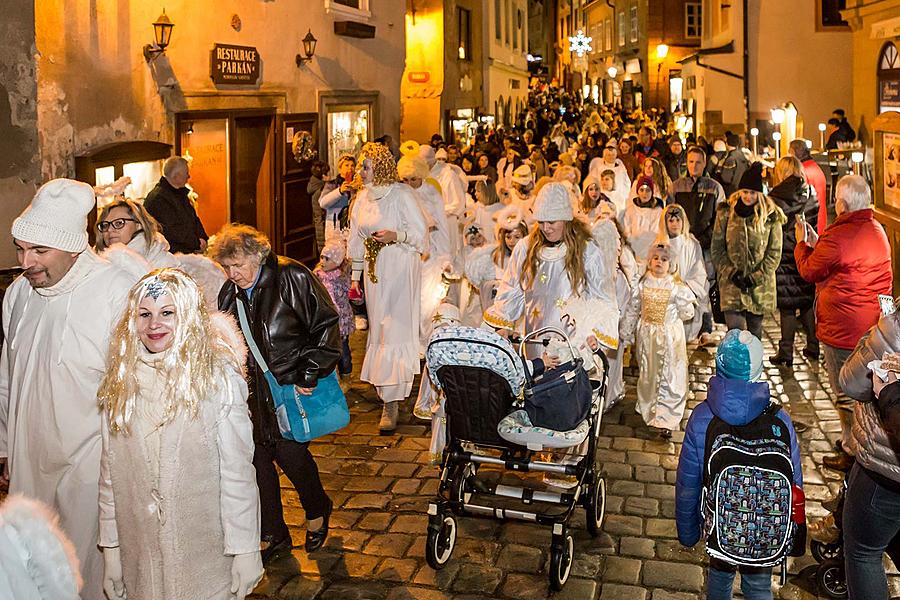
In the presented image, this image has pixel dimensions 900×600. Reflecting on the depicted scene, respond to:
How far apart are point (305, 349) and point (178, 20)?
304 inches

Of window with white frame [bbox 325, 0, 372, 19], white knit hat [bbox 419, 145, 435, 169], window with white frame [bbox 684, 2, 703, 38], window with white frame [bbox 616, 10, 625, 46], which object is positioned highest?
window with white frame [bbox 616, 10, 625, 46]

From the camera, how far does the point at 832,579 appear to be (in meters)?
5.62

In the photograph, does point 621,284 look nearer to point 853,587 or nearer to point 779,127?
point 853,587

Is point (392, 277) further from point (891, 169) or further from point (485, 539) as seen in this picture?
point (891, 169)

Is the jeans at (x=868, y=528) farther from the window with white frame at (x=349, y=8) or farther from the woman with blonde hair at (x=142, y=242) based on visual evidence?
the window with white frame at (x=349, y=8)

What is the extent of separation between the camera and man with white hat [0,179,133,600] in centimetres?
465

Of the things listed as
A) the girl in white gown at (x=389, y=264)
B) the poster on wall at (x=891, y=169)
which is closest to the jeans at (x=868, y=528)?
the girl in white gown at (x=389, y=264)

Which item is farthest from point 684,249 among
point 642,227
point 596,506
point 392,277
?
point 596,506

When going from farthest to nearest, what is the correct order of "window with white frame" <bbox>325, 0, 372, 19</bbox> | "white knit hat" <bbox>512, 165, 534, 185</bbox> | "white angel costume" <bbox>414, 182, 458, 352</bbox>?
"window with white frame" <bbox>325, 0, 372, 19</bbox>, "white knit hat" <bbox>512, 165, 534, 185</bbox>, "white angel costume" <bbox>414, 182, 458, 352</bbox>

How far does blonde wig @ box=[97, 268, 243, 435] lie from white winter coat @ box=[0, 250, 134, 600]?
705 mm

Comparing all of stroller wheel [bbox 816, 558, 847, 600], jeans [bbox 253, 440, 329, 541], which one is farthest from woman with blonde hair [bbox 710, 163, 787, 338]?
jeans [bbox 253, 440, 329, 541]

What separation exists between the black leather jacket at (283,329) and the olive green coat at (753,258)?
18.2ft

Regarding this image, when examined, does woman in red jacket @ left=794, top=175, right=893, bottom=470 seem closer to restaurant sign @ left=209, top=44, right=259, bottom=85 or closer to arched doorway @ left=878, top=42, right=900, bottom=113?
restaurant sign @ left=209, top=44, right=259, bottom=85

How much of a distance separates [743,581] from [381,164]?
5313 millimetres
